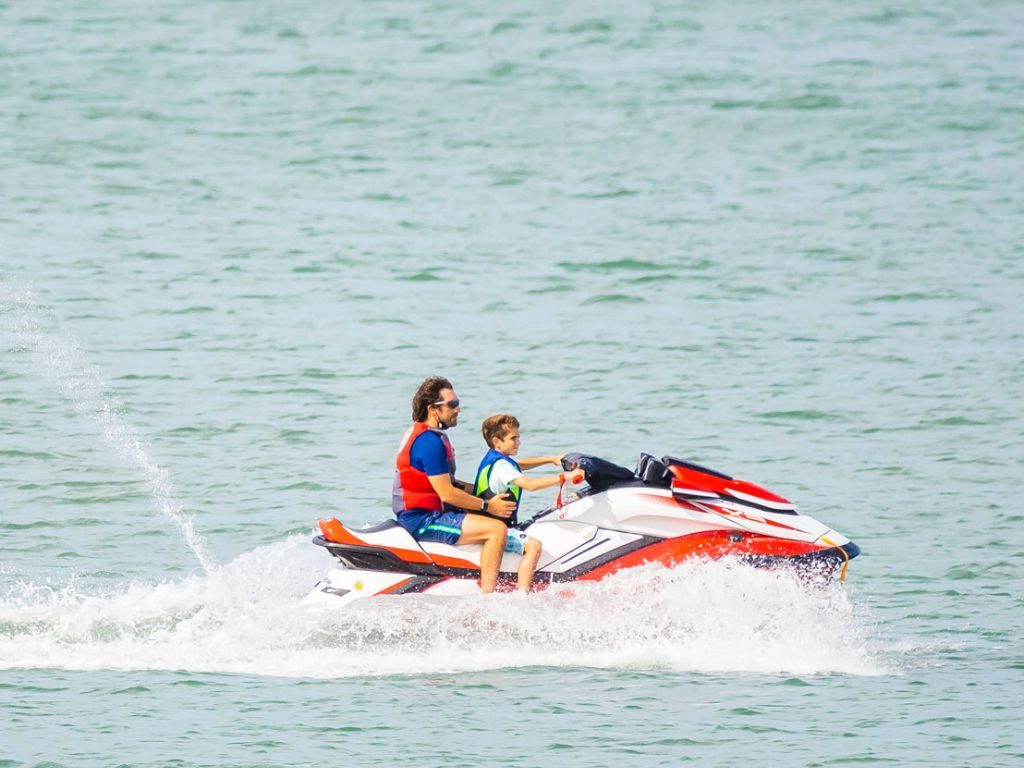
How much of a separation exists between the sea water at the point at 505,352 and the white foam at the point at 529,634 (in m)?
0.03

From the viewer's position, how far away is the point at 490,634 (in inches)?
456

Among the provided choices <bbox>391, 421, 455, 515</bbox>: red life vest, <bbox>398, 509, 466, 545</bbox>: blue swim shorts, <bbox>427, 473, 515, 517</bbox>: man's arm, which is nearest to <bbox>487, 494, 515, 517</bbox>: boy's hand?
<bbox>427, 473, 515, 517</bbox>: man's arm

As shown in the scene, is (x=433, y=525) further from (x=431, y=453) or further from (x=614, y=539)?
(x=614, y=539)

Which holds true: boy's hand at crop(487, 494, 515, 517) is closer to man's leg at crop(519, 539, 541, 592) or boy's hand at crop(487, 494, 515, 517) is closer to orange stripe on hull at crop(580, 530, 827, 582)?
man's leg at crop(519, 539, 541, 592)

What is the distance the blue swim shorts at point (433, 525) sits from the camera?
1177 centimetres

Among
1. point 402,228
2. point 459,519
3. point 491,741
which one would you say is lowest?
point 491,741

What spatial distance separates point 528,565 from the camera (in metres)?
11.7

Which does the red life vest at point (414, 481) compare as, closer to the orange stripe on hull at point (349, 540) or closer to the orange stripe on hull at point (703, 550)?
the orange stripe on hull at point (349, 540)

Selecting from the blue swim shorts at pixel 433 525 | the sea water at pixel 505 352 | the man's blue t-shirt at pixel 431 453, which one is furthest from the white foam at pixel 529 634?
the man's blue t-shirt at pixel 431 453

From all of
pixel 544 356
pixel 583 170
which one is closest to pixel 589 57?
pixel 583 170

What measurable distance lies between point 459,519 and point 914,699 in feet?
9.82

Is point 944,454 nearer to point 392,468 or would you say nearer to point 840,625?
point 392,468

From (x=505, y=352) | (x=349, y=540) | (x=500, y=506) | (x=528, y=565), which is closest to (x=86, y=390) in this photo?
(x=505, y=352)

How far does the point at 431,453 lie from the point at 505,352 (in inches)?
413
